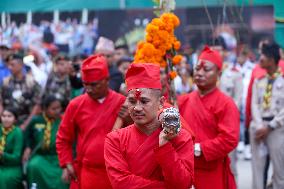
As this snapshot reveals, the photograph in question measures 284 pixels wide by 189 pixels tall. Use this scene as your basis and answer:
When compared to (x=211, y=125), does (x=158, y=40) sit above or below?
above

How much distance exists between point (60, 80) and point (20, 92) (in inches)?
27.0

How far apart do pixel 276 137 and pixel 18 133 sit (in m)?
3.13

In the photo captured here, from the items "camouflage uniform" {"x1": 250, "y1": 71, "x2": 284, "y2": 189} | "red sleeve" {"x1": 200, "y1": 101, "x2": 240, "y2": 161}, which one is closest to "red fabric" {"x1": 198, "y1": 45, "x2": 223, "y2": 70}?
"red sleeve" {"x1": 200, "y1": 101, "x2": 240, "y2": 161}

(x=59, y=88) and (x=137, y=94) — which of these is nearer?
(x=137, y=94)

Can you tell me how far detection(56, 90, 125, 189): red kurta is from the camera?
727 cm

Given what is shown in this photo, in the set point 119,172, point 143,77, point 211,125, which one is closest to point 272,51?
point 211,125

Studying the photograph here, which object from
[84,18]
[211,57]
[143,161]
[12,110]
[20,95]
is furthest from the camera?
[84,18]

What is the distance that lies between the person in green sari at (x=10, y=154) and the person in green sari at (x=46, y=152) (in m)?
0.16

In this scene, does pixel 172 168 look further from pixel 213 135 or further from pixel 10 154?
pixel 10 154

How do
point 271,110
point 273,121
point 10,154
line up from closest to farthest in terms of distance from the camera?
point 273,121, point 271,110, point 10,154

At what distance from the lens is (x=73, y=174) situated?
7586mm

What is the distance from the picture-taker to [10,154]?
9328 millimetres

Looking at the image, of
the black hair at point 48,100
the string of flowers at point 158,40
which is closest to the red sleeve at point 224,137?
the string of flowers at point 158,40

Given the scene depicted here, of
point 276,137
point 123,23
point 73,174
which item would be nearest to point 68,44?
point 123,23
